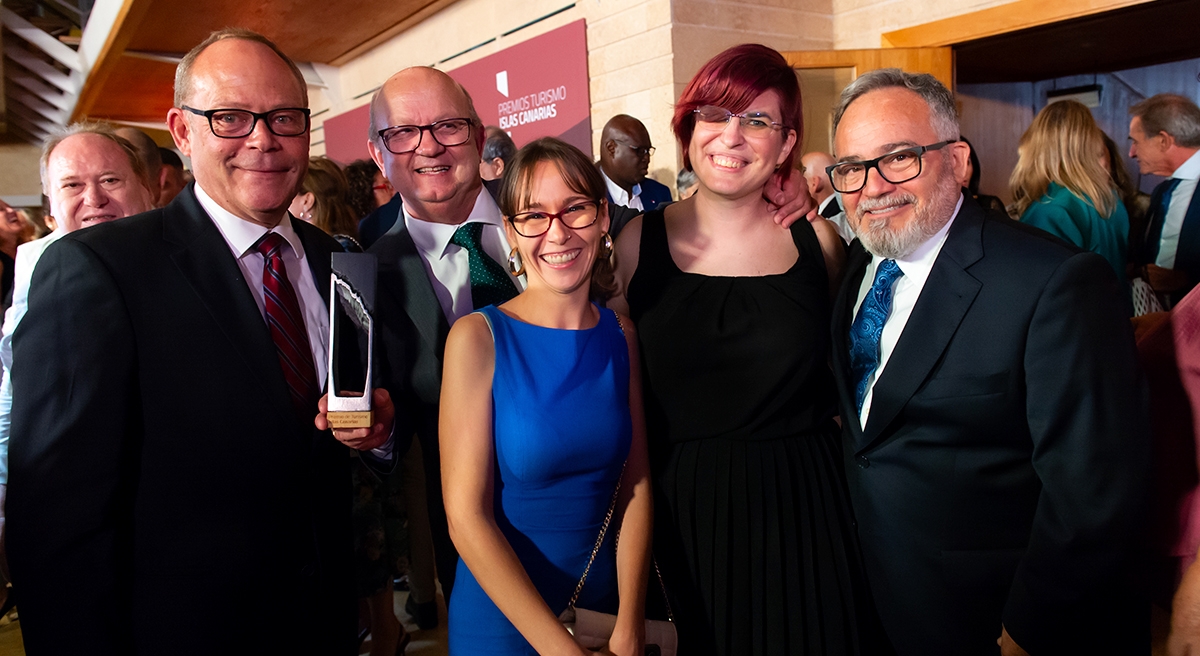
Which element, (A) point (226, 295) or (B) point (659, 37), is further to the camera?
(B) point (659, 37)

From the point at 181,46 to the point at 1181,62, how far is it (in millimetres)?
12187

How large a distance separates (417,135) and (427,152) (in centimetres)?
5

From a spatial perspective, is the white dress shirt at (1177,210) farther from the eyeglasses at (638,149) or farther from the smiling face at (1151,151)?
the eyeglasses at (638,149)

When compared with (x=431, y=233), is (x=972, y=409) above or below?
below

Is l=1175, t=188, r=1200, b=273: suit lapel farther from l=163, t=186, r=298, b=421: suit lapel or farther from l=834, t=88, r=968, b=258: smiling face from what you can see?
l=163, t=186, r=298, b=421: suit lapel

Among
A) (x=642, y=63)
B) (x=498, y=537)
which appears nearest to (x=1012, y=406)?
(x=498, y=537)

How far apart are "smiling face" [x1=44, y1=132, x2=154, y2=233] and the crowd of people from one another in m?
0.70

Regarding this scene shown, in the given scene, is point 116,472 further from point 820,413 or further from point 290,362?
point 820,413

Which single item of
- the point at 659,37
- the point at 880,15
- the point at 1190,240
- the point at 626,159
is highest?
the point at 880,15

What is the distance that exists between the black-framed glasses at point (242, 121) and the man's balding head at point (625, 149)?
12.1ft

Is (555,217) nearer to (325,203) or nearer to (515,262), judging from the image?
(515,262)

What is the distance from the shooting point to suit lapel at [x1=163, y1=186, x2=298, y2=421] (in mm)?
1449

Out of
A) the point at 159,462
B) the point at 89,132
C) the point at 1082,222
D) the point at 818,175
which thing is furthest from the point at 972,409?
the point at 818,175

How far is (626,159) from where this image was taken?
203 inches
